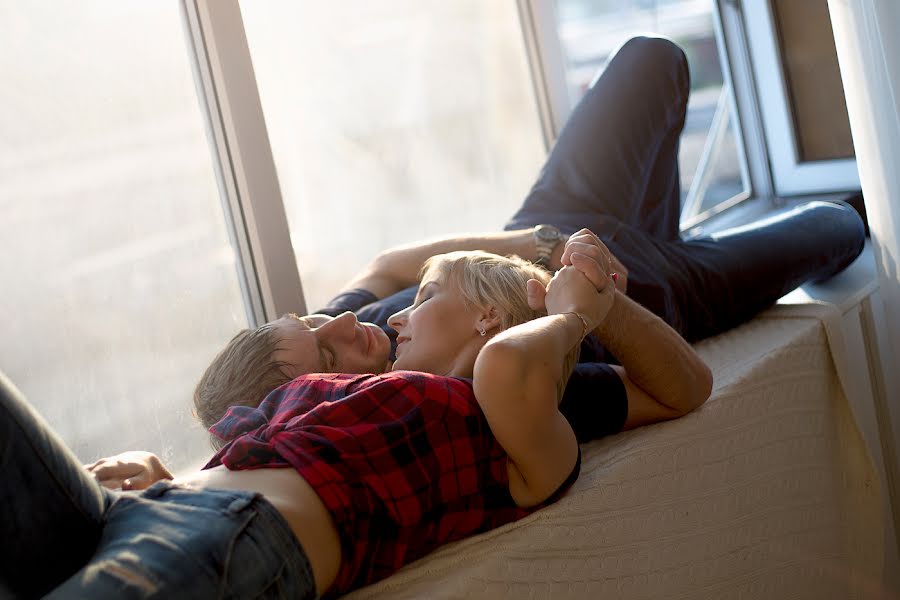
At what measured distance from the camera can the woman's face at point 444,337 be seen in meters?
1.45

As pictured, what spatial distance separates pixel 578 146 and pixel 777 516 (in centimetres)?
93

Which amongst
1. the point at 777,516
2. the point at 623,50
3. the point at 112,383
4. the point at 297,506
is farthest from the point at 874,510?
the point at 112,383

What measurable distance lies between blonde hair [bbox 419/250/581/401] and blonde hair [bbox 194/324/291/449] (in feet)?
0.90

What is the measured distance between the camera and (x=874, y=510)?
1.90 metres

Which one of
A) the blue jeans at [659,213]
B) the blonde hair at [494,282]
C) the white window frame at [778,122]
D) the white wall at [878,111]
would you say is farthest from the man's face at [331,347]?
the white window frame at [778,122]

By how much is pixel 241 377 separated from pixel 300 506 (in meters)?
0.36

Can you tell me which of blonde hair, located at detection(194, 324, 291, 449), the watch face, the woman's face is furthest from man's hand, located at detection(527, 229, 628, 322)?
the watch face

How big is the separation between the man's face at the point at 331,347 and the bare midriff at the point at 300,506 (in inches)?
12.0

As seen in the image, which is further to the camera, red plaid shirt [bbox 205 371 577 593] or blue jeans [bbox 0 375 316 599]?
red plaid shirt [bbox 205 371 577 593]

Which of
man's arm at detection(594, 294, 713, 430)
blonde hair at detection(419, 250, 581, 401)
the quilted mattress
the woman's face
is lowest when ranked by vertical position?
the quilted mattress

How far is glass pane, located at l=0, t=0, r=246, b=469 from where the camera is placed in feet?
5.21

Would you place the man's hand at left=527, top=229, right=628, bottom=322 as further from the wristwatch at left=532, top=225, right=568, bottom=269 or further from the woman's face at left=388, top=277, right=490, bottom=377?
the wristwatch at left=532, top=225, right=568, bottom=269

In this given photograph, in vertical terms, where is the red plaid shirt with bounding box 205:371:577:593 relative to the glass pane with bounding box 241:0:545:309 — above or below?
below

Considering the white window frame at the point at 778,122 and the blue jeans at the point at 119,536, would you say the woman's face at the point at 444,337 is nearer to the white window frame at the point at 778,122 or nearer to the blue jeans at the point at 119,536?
the blue jeans at the point at 119,536
